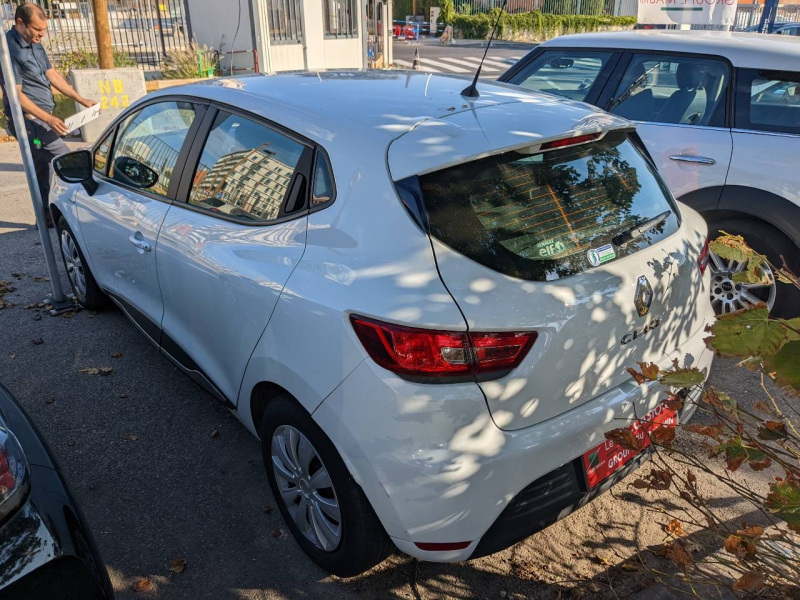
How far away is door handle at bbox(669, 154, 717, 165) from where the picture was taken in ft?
14.2

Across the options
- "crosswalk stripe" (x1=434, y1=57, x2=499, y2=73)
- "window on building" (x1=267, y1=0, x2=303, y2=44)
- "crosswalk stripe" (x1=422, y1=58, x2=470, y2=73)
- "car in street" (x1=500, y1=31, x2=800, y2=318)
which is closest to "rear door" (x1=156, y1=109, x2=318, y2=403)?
"car in street" (x1=500, y1=31, x2=800, y2=318)

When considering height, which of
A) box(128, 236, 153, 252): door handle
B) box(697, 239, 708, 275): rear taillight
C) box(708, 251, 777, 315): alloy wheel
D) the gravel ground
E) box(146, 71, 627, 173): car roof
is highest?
box(146, 71, 627, 173): car roof

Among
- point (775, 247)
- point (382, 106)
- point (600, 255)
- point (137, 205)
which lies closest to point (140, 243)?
point (137, 205)

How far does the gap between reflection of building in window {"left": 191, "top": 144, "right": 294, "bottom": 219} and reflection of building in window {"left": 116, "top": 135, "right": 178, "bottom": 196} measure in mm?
328

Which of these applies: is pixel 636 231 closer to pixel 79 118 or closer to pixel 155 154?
pixel 155 154

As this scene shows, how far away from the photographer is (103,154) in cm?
430

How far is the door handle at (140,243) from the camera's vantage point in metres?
3.50

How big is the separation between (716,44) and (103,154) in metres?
3.98

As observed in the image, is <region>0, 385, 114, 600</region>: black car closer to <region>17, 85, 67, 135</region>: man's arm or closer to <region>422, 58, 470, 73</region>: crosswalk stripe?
<region>17, 85, 67, 135</region>: man's arm

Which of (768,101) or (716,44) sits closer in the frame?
(768,101)

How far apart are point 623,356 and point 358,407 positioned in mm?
972

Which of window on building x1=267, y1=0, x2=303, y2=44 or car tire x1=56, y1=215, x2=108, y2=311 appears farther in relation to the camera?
window on building x1=267, y1=0, x2=303, y2=44

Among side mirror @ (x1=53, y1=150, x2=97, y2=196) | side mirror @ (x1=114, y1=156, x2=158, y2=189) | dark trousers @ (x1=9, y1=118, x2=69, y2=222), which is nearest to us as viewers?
side mirror @ (x1=114, y1=156, x2=158, y2=189)

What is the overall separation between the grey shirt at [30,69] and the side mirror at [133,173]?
308 centimetres
